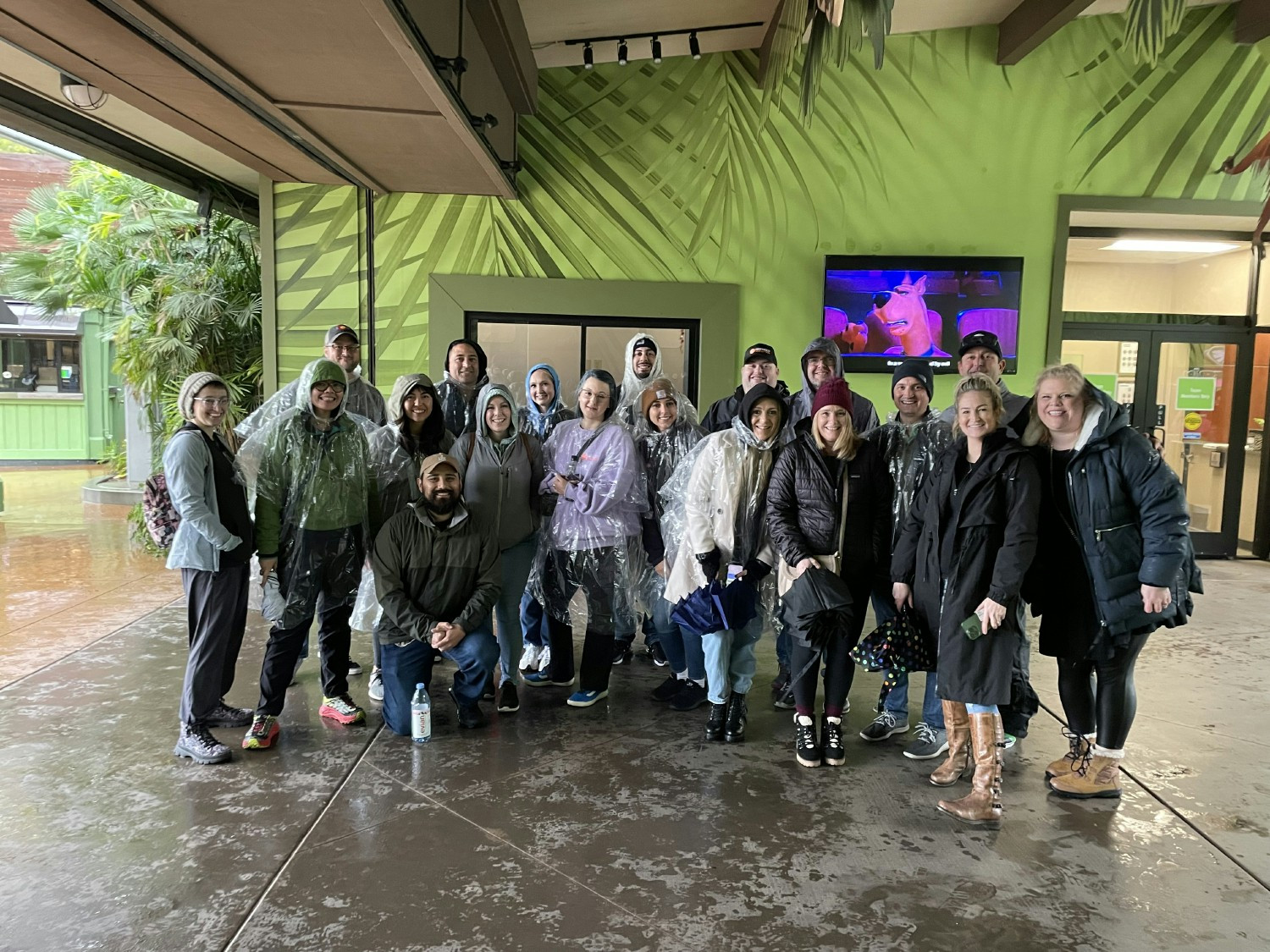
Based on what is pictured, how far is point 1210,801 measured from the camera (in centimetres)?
279

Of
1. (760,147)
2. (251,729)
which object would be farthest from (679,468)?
(760,147)

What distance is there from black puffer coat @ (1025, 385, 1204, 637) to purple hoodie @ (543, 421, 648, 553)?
5.13 ft

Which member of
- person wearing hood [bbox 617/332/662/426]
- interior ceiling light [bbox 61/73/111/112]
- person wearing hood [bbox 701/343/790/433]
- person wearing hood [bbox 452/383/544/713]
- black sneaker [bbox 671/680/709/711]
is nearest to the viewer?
person wearing hood [bbox 452/383/544/713]

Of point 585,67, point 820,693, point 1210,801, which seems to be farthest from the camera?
point 585,67

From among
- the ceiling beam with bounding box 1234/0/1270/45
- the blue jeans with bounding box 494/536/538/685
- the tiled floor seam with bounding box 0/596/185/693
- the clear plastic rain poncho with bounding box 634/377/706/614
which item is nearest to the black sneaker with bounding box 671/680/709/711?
the clear plastic rain poncho with bounding box 634/377/706/614

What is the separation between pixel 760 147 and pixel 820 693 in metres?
3.97

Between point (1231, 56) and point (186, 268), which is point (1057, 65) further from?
point (186, 268)

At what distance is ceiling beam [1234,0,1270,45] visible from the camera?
→ 577 centimetres

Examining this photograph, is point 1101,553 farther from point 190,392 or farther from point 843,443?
point 190,392

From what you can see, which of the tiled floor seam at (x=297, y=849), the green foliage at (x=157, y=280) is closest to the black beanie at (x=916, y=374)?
the tiled floor seam at (x=297, y=849)

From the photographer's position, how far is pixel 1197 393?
684 centimetres

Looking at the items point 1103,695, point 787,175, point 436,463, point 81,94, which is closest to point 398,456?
point 436,463

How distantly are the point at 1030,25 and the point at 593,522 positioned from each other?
4.61 meters

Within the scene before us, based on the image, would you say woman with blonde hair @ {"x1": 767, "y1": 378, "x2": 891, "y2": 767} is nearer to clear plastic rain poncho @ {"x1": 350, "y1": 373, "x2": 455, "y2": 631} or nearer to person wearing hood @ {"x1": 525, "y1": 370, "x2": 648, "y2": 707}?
person wearing hood @ {"x1": 525, "y1": 370, "x2": 648, "y2": 707}
